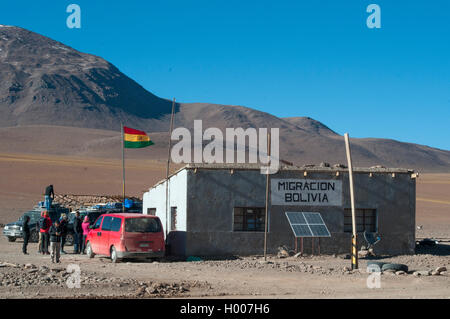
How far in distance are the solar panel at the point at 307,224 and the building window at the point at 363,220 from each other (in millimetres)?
1127

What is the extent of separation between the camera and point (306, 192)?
76.0ft

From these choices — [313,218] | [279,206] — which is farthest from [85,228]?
[313,218]

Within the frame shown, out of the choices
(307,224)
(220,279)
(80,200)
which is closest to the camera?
(220,279)

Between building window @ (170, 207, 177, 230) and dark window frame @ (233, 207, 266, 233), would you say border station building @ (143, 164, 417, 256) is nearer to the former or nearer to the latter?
dark window frame @ (233, 207, 266, 233)

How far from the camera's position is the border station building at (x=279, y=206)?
22391 mm

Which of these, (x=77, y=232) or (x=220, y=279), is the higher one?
(x=77, y=232)

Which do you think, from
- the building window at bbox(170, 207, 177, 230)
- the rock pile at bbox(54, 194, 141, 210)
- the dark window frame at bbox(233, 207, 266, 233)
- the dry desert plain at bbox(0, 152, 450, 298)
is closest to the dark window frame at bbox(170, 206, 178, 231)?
the building window at bbox(170, 207, 177, 230)

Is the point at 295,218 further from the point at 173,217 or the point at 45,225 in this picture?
the point at 45,225

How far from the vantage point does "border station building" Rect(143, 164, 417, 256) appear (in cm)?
2239

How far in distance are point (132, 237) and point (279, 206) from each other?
5.76 metres

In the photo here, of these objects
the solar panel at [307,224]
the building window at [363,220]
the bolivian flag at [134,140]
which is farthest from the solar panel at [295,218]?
the bolivian flag at [134,140]

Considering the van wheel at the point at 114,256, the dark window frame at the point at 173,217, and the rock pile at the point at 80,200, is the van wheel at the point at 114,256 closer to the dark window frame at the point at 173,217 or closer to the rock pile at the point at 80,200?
the dark window frame at the point at 173,217

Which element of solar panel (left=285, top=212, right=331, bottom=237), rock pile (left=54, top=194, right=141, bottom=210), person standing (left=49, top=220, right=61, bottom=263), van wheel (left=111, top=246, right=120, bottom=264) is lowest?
van wheel (left=111, top=246, right=120, bottom=264)

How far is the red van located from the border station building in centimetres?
213
